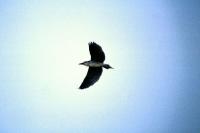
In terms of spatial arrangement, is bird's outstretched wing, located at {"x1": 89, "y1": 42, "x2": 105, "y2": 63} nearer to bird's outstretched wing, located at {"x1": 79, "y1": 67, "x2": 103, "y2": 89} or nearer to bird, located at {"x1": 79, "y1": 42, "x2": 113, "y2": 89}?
bird, located at {"x1": 79, "y1": 42, "x2": 113, "y2": 89}

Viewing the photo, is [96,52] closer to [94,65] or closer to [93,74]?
[94,65]

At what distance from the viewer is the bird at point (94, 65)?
586 cm

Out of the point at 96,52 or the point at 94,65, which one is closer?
the point at 96,52

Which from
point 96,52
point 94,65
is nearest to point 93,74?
point 94,65

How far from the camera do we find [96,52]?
590 cm

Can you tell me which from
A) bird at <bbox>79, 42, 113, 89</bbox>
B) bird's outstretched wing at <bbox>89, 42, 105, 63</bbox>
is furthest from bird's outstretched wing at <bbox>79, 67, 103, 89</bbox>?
bird's outstretched wing at <bbox>89, 42, 105, 63</bbox>

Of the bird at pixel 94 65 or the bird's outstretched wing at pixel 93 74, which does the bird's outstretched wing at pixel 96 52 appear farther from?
the bird's outstretched wing at pixel 93 74

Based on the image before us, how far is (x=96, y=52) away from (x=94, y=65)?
A: 26cm

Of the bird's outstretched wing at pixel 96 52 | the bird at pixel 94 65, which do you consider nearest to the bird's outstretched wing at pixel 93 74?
the bird at pixel 94 65

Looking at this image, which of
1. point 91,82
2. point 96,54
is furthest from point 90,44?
point 91,82

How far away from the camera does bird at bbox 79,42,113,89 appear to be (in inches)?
231

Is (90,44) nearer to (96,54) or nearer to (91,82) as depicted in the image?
(96,54)

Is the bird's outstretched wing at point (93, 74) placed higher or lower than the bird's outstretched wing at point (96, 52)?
lower

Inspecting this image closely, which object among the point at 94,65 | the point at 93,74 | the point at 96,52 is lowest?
the point at 93,74
